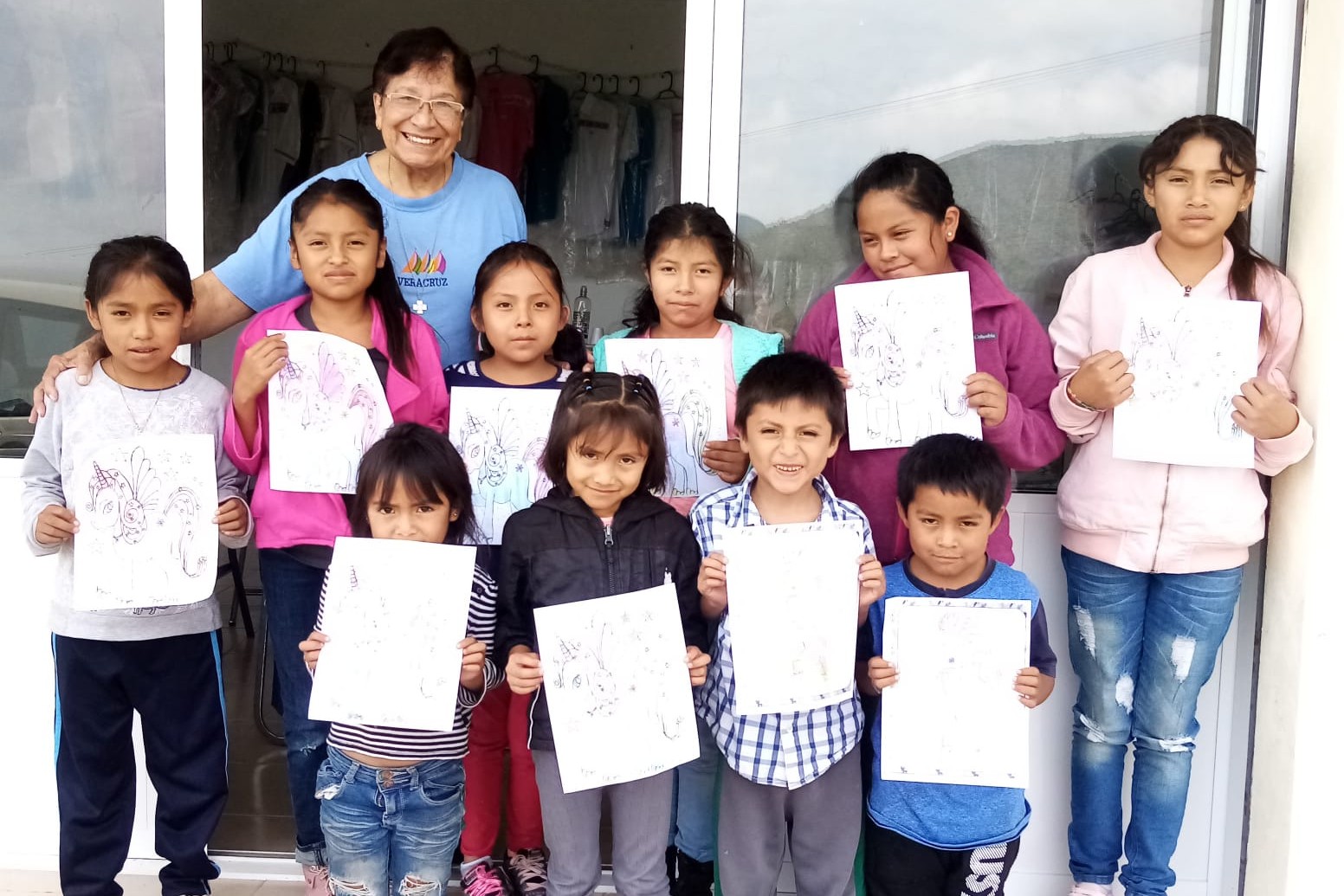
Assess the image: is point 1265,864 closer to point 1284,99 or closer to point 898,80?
point 1284,99

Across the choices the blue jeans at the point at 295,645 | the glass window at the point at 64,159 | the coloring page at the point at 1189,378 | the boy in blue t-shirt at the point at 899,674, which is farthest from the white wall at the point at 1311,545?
the glass window at the point at 64,159

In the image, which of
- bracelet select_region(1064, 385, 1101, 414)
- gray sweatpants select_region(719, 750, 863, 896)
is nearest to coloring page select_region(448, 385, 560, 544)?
gray sweatpants select_region(719, 750, 863, 896)

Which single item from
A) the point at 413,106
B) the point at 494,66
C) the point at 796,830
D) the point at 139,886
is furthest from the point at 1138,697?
the point at 494,66

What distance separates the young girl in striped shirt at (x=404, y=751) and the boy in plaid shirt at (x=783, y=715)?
439 mm

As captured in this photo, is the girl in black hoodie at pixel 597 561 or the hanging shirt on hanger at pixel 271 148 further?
the hanging shirt on hanger at pixel 271 148

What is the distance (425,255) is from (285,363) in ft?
1.40

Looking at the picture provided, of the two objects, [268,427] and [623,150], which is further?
[623,150]

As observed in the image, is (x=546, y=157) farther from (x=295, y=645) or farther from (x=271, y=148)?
(x=295, y=645)

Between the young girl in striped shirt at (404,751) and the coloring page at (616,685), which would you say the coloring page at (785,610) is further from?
the young girl in striped shirt at (404,751)

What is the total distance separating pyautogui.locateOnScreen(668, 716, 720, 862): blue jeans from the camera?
2.29m

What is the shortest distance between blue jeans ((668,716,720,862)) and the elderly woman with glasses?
3.34 ft

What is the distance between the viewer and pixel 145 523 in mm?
2104

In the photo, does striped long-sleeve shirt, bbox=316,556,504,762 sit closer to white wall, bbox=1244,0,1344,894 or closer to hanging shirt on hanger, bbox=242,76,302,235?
white wall, bbox=1244,0,1344,894

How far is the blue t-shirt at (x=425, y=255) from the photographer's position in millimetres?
2338
